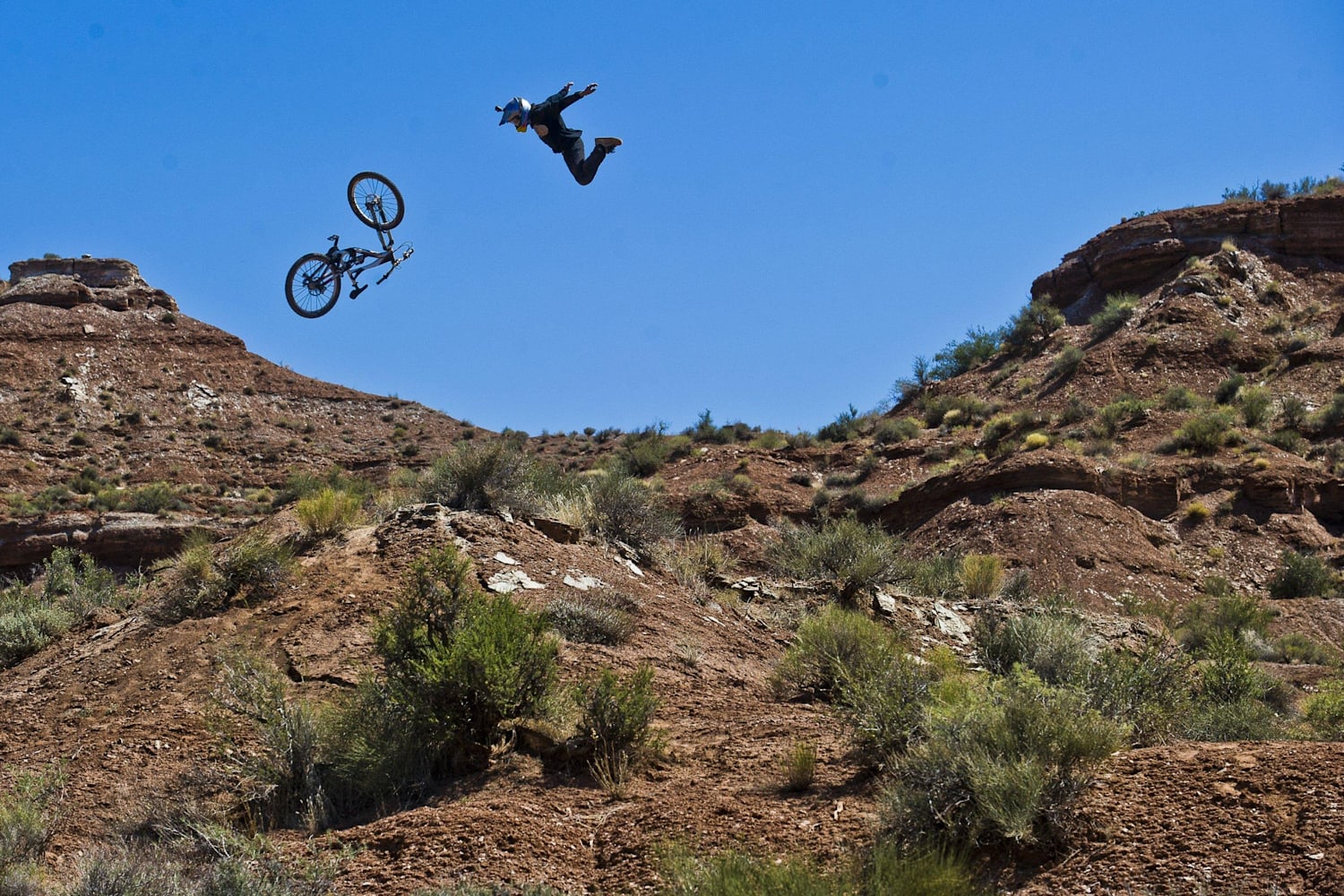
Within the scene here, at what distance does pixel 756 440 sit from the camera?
37875mm

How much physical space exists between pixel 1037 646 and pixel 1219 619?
8411 mm

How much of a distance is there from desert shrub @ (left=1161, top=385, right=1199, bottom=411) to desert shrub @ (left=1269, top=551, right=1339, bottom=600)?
35.3 feet

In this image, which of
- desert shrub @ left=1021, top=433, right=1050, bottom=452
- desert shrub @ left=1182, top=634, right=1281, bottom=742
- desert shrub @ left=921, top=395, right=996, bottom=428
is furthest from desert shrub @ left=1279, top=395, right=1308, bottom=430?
desert shrub @ left=1182, top=634, right=1281, bottom=742

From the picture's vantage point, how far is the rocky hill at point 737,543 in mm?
7094

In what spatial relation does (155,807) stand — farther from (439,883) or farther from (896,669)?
(896,669)

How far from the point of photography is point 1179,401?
34562 mm

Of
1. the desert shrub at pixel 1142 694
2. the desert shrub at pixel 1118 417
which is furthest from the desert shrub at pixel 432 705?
the desert shrub at pixel 1118 417

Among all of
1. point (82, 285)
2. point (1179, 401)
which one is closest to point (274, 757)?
point (1179, 401)

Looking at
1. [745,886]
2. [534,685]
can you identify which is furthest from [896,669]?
[745,886]

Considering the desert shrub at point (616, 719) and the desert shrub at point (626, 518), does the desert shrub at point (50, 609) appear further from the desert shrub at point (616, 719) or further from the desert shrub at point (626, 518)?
the desert shrub at point (616, 719)

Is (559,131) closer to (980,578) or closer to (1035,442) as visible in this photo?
(980,578)

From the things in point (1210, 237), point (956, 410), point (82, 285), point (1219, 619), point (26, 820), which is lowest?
point (26, 820)

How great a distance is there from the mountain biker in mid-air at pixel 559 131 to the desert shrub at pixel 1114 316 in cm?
3213

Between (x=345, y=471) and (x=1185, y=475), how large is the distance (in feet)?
101
